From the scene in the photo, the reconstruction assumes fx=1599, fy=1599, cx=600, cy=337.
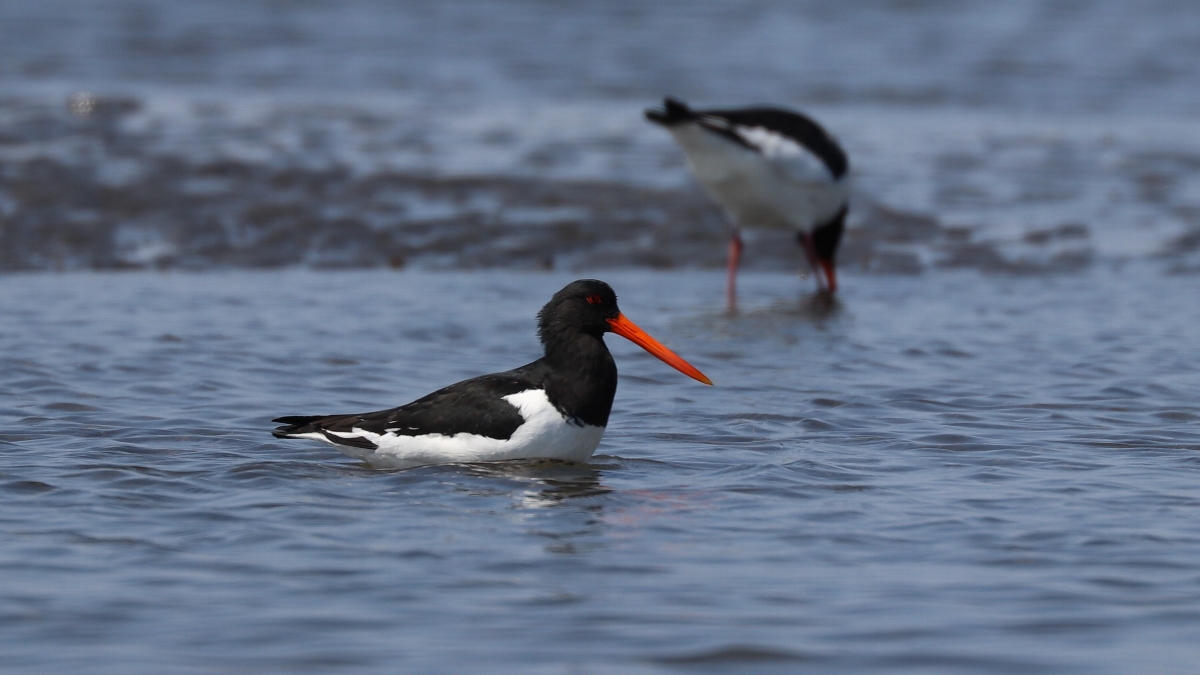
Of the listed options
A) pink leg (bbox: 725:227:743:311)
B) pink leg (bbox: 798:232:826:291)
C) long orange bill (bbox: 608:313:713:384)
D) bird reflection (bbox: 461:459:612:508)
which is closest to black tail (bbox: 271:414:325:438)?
bird reflection (bbox: 461:459:612:508)

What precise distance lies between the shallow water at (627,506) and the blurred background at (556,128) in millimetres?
2876

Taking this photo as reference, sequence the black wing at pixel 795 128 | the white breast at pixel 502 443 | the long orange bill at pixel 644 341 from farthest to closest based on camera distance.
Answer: the black wing at pixel 795 128
the long orange bill at pixel 644 341
the white breast at pixel 502 443

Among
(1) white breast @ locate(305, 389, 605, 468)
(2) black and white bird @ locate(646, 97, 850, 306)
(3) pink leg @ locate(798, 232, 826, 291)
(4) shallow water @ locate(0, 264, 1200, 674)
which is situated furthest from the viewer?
(3) pink leg @ locate(798, 232, 826, 291)

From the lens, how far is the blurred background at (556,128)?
1355 centimetres

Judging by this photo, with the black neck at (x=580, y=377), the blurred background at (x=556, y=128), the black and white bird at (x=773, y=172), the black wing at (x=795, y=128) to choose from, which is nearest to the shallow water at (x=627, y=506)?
the black neck at (x=580, y=377)

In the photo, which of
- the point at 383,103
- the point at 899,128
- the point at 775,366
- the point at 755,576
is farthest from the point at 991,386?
the point at 383,103

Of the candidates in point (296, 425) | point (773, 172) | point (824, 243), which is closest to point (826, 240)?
point (824, 243)

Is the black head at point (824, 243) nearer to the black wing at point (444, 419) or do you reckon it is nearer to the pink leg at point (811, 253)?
the pink leg at point (811, 253)

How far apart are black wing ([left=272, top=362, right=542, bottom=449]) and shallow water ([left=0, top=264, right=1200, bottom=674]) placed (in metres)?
0.16

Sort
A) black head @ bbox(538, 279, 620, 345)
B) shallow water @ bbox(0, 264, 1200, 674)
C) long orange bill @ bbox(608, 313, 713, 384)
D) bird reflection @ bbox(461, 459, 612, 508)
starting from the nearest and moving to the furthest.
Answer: shallow water @ bbox(0, 264, 1200, 674) → bird reflection @ bbox(461, 459, 612, 508) → black head @ bbox(538, 279, 620, 345) → long orange bill @ bbox(608, 313, 713, 384)

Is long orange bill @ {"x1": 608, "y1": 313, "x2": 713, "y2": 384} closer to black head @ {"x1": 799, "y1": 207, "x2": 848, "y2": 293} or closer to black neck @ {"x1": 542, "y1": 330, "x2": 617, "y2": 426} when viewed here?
black neck @ {"x1": 542, "y1": 330, "x2": 617, "y2": 426}

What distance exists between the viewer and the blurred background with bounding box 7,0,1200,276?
44.4 feet

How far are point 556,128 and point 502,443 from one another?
11748mm

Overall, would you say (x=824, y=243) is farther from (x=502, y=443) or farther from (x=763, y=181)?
(x=502, y=443)
